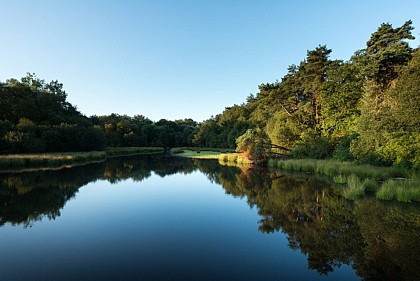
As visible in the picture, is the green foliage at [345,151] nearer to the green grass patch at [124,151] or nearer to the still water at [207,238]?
the still water at [207,238]

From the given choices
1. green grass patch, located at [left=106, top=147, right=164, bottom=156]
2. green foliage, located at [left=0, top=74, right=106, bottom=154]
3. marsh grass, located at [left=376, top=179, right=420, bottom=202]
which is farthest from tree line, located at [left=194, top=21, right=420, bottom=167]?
green grass patch, located at [left=106, top=147, right=164, bottom=156]

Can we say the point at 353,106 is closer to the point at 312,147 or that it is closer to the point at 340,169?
the point at 312,147

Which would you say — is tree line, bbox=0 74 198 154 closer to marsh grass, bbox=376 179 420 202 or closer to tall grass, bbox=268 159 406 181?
tall grass, bbox=268 159 406 181

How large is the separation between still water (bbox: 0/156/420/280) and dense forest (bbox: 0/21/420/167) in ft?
21.3

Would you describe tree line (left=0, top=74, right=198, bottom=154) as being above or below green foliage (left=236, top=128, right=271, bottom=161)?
above

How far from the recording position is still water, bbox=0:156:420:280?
657 centimetres

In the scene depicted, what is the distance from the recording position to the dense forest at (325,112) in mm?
17250

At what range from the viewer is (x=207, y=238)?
9.22 metres

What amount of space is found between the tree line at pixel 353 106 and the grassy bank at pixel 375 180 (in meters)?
1.13

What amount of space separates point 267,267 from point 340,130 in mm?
29179

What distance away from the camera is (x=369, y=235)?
8875 mm

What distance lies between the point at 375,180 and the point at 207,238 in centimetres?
1350

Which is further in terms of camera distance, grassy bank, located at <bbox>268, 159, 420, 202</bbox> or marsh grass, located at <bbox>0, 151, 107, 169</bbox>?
marsh grass, located at <bbox>0, 151, 107, 169</bbox>

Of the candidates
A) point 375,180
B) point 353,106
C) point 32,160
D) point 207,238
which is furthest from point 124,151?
point 207,238
